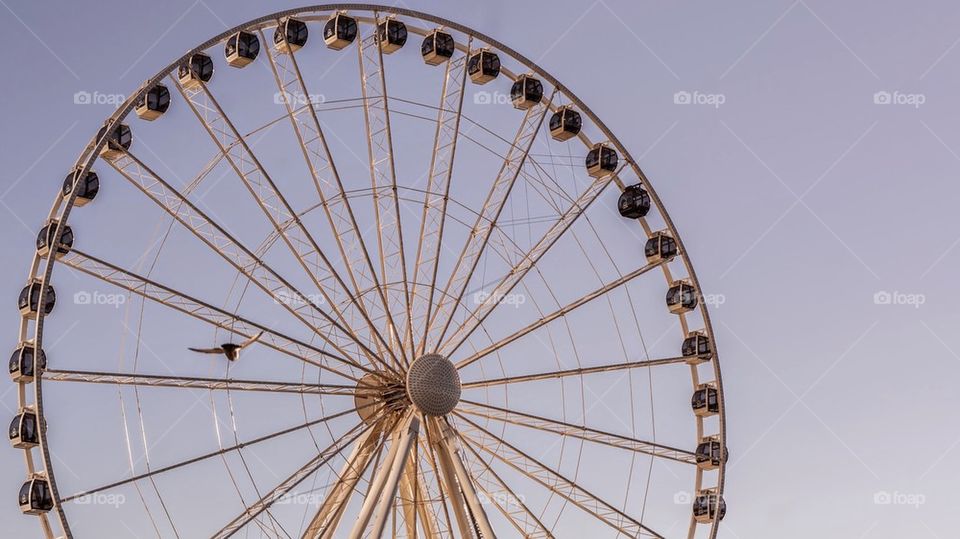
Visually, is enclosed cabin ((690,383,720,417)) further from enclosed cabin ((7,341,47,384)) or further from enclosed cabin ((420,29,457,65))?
enclosed cabin ((7,341,47,384))

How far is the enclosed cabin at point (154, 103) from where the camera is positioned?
4016 cm

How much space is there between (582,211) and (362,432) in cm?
924

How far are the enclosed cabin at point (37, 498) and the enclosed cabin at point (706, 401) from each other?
18614 mm

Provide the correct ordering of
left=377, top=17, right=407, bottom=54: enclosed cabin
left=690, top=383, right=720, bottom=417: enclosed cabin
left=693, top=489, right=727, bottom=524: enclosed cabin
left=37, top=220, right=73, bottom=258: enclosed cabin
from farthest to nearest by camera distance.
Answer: left=690, top=383, right=720, bottom=417: enclosed cabin
left=693, top=489, right=727, bottom=524: enclosed cabin
left=377, top=17, right=407, bottom=54: enclosed cabin
left=37, top=220, right=73, bottom=258: enclosed cabin

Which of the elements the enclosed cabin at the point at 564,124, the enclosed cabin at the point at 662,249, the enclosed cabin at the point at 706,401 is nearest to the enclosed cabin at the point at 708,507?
the enclosed cabin at the point at 706,401

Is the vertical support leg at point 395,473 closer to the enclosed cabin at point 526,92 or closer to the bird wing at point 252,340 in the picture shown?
the bird wing at point 252,340

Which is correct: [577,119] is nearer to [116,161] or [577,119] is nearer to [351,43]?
[351,43]

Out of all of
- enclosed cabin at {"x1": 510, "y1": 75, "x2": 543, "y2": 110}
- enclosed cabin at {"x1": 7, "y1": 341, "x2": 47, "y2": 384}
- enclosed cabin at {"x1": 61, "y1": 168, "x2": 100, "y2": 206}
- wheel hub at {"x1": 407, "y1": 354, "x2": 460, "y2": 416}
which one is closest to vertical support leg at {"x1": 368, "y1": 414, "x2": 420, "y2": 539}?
wheel hub at {"x1": 407, "y1": 354, "x2": 460, "y2": 416}

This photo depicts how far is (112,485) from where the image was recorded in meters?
37.7

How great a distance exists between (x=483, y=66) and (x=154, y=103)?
897 centimetres

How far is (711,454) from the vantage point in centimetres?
4556

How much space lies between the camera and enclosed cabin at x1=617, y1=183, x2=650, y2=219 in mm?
46469

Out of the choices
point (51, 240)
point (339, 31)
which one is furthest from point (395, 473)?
point (339, 31)

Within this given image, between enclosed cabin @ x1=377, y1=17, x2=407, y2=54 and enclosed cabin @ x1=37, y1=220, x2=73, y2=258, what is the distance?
30.8 ft
